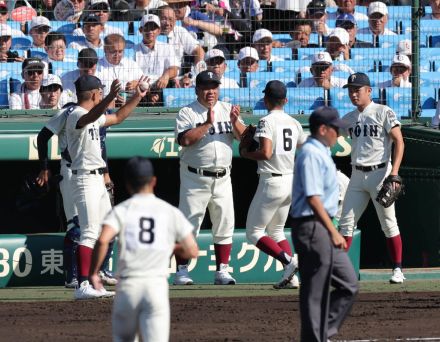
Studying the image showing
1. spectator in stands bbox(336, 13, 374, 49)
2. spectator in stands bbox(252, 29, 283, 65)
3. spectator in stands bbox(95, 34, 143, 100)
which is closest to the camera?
spectator in stands bbox(95, 34, 143, 100)

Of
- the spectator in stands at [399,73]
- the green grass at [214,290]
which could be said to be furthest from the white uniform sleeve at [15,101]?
the spectator in stands at [399,73]

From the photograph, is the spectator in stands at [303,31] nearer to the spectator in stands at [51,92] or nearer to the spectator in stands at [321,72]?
the spectator in stands at [321,72]

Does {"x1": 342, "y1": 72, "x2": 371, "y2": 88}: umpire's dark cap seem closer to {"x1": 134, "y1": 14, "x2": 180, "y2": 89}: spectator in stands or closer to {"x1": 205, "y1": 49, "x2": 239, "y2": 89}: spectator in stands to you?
{"x1": 205, "y1": 49, "x2": 239, "y2": 89}: spectator in stands

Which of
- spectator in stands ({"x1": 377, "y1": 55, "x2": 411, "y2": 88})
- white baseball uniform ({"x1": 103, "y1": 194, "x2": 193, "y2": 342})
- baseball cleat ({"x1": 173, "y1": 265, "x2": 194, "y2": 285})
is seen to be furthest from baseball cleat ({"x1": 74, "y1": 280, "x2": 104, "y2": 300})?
spectator in stands ({"x1": 377, "y1": 55, "x2": 411, "y2": 88})

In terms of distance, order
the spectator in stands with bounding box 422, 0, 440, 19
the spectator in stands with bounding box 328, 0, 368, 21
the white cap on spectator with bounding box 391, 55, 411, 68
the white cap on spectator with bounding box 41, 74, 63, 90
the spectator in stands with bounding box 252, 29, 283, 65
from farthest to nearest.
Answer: the spectator in stands with bounding box 422, 0, 440, 19, the spectator in stands with bounding box 328, 0, 368, 21, the spectator in stands with bounding box 252, 29, 283, 65, the white cap on spectator with bounding box 391, 55, 411, 68, the white cap on spectator with bounding box 41, 74, 63, 90

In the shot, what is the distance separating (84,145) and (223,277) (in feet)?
6.14

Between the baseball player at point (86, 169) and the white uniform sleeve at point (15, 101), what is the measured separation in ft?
8.79

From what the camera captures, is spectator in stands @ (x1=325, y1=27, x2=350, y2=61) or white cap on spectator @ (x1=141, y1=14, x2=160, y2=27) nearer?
white cap on spectator @ (x1=141, y1=14, x2=160, y2=27)

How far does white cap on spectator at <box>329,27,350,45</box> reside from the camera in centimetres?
1308

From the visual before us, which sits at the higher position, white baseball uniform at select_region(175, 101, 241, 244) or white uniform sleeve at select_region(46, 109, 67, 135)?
white uniform sleeve at select_region(46, 109, 67, 135)

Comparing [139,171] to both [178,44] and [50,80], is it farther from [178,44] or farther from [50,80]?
[178,44]

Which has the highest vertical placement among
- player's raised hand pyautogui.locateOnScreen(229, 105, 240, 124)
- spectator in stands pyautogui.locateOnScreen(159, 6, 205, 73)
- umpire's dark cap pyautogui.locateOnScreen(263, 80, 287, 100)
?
spectator in stands pyautogui.locateOnScreen(159, 6, 205, 73)

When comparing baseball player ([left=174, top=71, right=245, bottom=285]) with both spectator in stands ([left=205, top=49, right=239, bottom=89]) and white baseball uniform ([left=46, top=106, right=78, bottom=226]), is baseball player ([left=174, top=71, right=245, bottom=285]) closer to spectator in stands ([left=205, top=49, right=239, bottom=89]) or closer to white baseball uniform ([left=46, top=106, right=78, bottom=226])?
white baseball uniform ([left=46, top=106, right=78, bottom=226])

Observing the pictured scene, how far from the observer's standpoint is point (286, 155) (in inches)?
397
